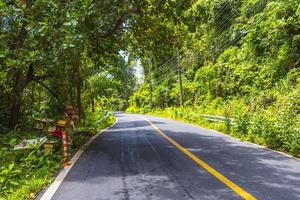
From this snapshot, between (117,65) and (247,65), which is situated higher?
(247,65)

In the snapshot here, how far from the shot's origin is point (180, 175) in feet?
26.3

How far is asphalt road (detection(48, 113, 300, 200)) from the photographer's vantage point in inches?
257

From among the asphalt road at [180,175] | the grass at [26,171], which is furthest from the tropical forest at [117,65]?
the asphalt road at [180,175]

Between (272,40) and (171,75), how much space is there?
30.1 metres

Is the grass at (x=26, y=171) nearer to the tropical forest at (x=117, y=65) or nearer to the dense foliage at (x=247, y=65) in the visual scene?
the tropical forest at (x=117, y=65)

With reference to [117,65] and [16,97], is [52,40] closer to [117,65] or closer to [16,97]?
[16,97]

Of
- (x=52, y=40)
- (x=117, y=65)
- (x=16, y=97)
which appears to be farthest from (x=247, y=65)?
(x=52, y=40)

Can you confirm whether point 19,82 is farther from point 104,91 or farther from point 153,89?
point 153,89

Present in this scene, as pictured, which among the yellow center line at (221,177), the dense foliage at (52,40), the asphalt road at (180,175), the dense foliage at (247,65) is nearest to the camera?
the yellow center line at (221,177)

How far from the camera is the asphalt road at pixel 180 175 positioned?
6.53m

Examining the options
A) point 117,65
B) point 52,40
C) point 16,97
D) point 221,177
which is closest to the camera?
point 221,177

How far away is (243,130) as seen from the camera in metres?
16.1

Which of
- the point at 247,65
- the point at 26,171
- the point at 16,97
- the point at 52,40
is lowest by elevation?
the point at 26,171

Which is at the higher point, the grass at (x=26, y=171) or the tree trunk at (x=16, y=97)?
the tree trunk at (x=16, y=97)
